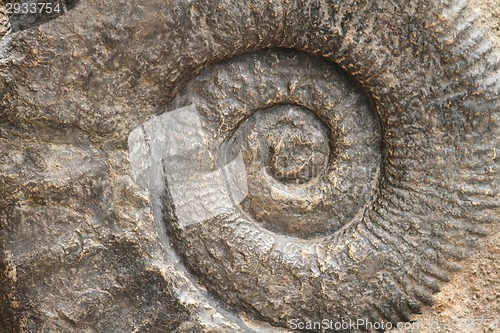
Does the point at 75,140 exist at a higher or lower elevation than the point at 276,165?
lower

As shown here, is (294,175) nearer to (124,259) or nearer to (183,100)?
(183,100)

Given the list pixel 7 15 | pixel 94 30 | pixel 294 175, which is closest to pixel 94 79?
pixel 94 30

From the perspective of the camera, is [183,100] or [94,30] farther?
[183,100]

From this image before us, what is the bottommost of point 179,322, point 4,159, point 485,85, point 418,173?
point 179,322
